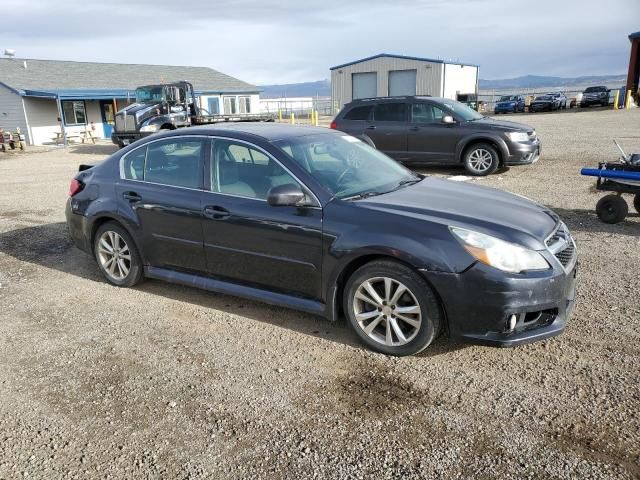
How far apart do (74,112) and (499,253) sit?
2895 centimetres

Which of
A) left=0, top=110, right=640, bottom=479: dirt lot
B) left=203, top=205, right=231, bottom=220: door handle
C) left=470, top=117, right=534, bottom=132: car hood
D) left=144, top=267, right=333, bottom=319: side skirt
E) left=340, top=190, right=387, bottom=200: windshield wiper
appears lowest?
left=0, top=110, right=640, bottom=479: dirt lot

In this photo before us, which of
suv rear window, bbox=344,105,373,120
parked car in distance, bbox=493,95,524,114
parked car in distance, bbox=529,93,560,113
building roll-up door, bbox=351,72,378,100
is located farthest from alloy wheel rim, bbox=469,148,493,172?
parked car in distance, bbox=493,95,524,114

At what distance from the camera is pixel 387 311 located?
3.78 m

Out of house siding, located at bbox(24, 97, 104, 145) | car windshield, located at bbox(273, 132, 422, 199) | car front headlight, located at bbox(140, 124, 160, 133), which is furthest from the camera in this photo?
house siding, located at bbox(24, 97, 104, 145)

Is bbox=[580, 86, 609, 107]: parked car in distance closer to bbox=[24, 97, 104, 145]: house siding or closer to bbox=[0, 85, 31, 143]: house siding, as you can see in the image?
bbox=[24, 97, 104, 145]: house siding

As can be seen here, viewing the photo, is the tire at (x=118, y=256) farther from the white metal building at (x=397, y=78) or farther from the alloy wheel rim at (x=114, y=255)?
the white metal building at (x=397, y=78)

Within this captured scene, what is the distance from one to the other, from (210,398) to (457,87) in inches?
1663

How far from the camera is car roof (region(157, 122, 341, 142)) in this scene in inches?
181

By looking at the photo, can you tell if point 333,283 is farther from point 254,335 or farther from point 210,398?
point 210,398

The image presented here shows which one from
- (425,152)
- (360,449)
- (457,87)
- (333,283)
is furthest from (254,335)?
(457,87)

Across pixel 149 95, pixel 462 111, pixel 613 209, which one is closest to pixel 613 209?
pixel 613 209

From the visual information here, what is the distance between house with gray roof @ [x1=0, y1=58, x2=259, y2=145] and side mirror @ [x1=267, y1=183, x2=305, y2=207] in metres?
24.4

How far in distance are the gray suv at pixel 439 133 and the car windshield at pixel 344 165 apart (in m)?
6.57

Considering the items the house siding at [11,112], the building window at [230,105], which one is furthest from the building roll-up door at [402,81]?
the house siding at [11,112]
